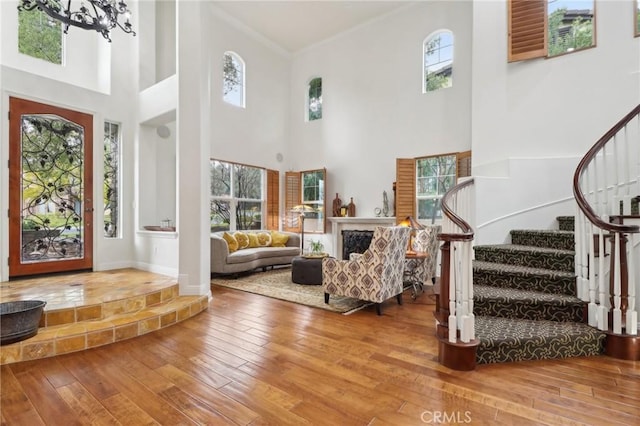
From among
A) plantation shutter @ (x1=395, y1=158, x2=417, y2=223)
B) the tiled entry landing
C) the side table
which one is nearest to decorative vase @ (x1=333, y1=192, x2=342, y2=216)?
plantation shutter @ (x1=395, y1=158, x2=417, y2=223)

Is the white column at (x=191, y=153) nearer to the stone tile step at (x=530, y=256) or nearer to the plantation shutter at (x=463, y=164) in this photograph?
the stone tile step at (x=530, y=256)

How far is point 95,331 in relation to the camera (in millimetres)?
2766

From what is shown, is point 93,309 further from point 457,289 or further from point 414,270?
point 414,270

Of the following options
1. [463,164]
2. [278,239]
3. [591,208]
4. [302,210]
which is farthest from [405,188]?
[591,208]

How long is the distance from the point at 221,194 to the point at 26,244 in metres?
3.42

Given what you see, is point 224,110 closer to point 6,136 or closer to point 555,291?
point 6,136

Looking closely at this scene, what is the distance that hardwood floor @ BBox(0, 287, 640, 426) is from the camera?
177 cm

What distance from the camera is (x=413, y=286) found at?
4480 mm

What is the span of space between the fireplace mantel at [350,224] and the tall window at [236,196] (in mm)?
1963

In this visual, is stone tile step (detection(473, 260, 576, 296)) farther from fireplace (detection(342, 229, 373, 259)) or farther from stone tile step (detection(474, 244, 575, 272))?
fireplace (detection(342, 229, 373, 259))

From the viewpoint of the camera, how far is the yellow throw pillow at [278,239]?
6.94 m

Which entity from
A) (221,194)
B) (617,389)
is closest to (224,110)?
(221,194)

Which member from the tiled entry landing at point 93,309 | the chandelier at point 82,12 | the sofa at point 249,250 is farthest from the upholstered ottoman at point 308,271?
the chandelier at point 82,12

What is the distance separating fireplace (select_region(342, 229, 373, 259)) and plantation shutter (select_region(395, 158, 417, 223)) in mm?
803
